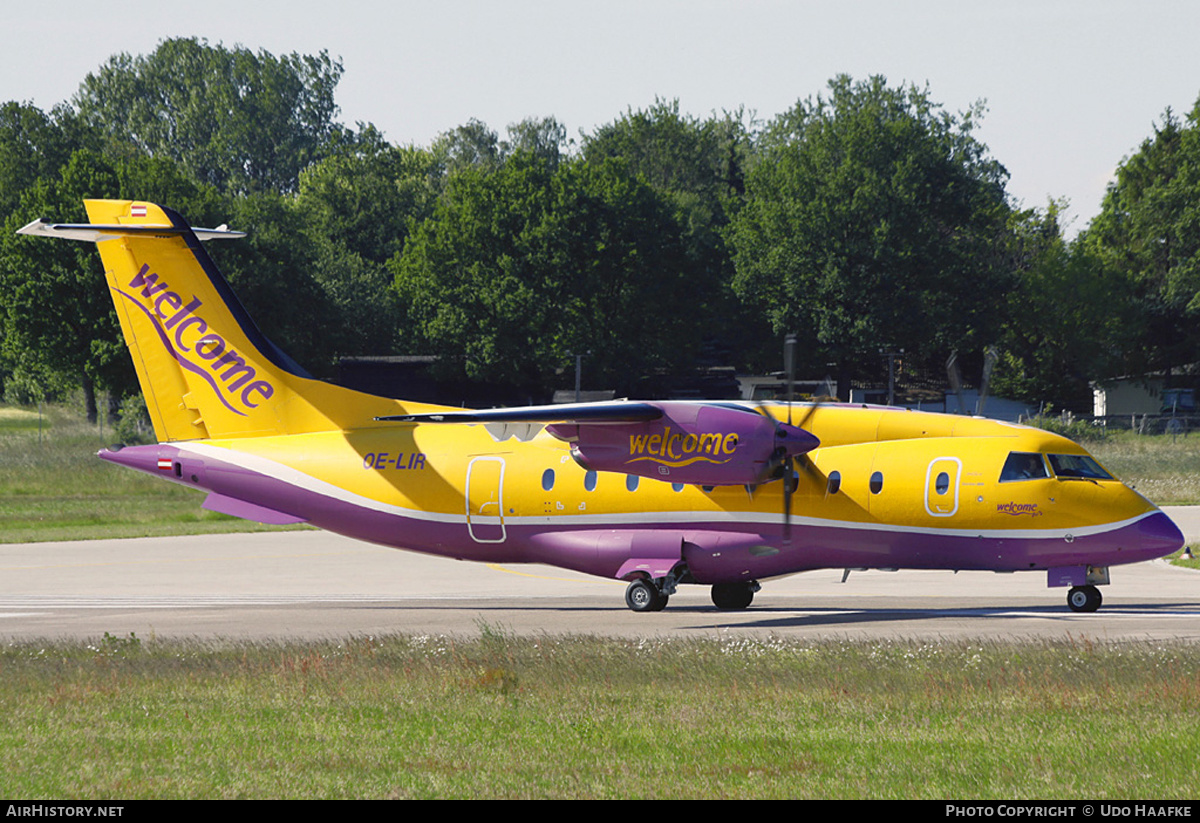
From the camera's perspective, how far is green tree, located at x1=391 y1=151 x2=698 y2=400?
85.0 metres

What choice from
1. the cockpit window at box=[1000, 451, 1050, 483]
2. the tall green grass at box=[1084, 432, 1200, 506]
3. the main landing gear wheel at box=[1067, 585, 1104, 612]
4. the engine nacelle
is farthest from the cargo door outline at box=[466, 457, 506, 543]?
the tall green grass at box=[1084, 432, 1200, 506]

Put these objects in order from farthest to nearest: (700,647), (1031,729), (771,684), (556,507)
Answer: (556,507), (700,647), (771,684), (1031,729)

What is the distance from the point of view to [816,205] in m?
92.4

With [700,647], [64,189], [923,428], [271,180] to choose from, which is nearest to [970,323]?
[64,189]

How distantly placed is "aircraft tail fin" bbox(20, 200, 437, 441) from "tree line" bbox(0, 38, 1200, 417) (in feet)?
161

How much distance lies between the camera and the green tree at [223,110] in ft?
500

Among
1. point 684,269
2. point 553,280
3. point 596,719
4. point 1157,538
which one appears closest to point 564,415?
point 596,719

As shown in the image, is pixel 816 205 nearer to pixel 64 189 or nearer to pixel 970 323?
pixel 970 323

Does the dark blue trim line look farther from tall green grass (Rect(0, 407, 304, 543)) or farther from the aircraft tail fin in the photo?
tall green grass (Rect(0, 407, 304, 543))

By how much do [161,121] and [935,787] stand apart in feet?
526

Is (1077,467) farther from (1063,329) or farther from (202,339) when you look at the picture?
(1063,329)

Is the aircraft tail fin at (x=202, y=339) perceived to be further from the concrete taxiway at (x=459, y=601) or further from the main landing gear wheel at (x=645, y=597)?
the main landing gear wheel at (x=645, y=597)

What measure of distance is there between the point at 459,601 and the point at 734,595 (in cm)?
606

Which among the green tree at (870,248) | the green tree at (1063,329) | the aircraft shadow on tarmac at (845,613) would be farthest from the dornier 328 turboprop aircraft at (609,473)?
the green tree at (1063,329)
